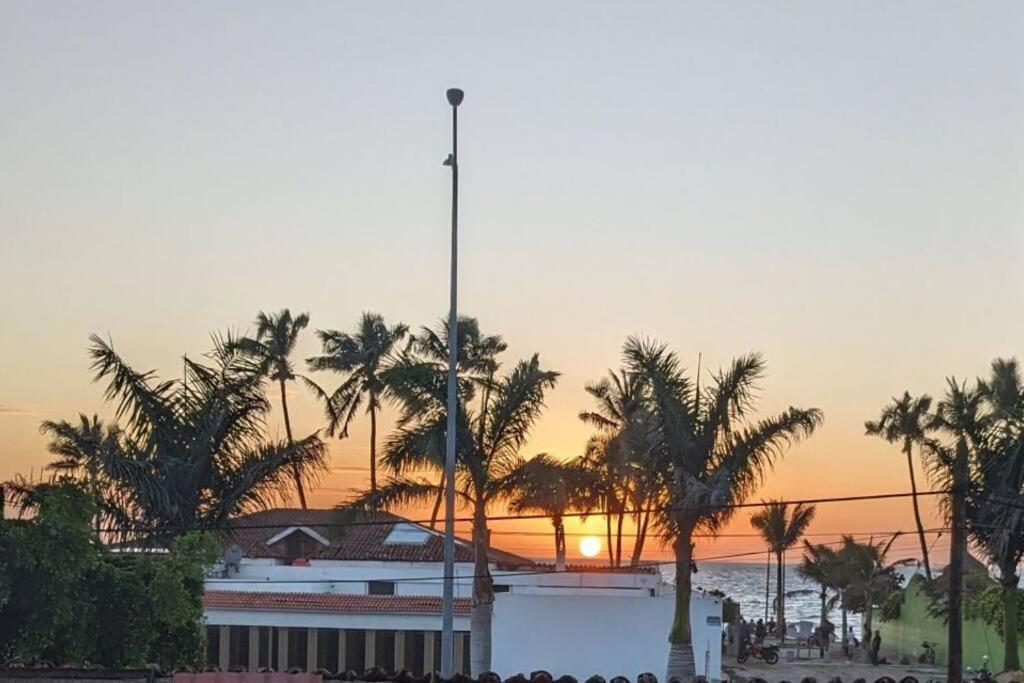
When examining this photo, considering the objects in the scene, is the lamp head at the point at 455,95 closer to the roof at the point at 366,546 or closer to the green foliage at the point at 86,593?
the green foliage at the point at 86,593

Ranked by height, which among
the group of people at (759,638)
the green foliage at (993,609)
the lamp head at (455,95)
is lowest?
the group of people at (759,638)

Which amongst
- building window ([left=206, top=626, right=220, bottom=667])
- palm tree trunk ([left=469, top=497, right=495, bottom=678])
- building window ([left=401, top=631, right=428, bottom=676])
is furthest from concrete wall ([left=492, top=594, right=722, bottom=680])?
building window ([left=206, top=626, right=220, bottom=667])

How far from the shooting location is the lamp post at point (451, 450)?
23.9m

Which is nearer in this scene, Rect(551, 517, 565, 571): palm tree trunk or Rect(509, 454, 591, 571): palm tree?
Rect(509, 454, 591, 571): palm tree

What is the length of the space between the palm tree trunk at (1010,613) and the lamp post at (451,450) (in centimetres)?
1448

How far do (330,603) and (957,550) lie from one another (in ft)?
65.9

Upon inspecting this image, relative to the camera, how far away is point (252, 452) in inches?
1147

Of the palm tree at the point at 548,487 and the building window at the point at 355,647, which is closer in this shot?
the palm tree at the point at 548,487

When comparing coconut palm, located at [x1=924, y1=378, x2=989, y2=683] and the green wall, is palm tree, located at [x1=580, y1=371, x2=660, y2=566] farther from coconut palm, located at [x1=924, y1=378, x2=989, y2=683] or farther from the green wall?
the green wall

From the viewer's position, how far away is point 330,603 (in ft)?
127

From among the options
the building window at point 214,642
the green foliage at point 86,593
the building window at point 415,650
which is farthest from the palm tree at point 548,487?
the building window at point 214,642

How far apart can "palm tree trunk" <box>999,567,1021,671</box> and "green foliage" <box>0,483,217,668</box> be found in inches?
757

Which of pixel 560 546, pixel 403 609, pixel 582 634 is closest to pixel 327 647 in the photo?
pixel 403 609

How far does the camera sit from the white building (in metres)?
33.3
